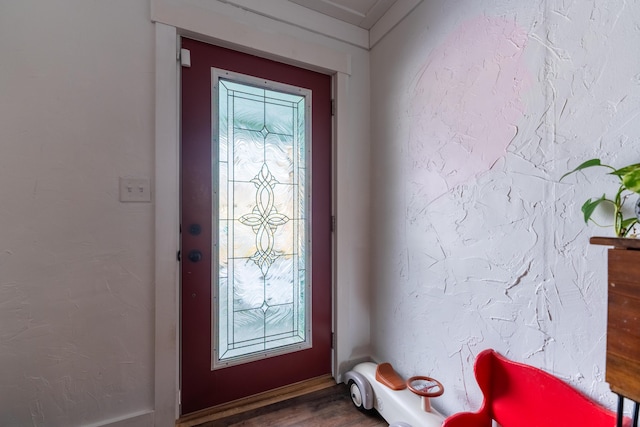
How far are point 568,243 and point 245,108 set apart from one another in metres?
1.60

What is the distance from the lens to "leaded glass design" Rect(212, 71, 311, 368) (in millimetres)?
1580

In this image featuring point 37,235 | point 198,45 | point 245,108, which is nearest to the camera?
point 37,235

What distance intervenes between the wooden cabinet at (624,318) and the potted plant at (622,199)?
14 centimetres

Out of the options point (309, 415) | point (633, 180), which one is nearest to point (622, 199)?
point (633, 180)

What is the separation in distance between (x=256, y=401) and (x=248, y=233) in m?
0.97

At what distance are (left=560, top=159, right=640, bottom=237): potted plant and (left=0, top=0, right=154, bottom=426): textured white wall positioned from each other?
1.71 metres

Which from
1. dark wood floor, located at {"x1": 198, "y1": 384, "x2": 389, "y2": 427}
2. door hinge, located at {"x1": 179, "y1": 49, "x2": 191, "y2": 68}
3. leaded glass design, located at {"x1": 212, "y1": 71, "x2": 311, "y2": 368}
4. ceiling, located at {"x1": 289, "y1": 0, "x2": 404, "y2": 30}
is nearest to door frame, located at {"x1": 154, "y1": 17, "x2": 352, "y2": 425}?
door hinge, located at {"x1": 179, "y1": 49, "x2": 191, "y2": 68}

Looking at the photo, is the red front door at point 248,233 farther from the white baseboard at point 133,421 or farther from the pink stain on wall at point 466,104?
the pink stain on wall at point 466,104

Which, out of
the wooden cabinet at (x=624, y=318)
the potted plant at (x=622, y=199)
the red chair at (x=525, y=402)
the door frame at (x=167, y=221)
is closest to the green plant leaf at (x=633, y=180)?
the potted plant at (x=622, y=199)

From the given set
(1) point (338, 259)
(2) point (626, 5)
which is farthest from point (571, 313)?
(1) point (338, 259)

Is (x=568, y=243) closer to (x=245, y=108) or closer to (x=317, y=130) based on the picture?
(x=317, y=130)

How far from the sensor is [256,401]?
5.32 ft

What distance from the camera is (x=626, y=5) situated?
835 millimetres

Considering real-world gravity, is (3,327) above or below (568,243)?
below
